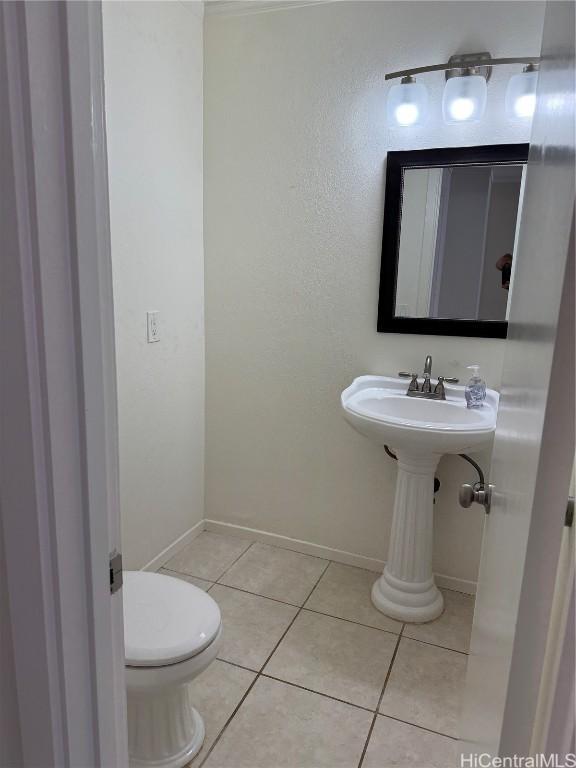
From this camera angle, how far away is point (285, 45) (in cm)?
214

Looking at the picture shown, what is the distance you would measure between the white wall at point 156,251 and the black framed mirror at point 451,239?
2.82 feet

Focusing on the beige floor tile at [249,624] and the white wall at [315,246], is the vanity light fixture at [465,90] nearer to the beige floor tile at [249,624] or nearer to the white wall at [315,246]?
the white wall at [315,246]

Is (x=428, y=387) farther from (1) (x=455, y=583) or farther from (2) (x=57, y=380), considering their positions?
(2) (x=57, y=380)

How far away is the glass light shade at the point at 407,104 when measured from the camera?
6.31ft

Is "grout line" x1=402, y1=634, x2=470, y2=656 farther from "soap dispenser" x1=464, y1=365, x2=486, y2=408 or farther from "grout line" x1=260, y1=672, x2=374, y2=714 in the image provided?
"soap dispenser" x1=464, y1=365, x2=486, y2=408

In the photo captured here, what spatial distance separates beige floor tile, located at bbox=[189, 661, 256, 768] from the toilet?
43 millimetres

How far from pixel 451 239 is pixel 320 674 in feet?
5.40

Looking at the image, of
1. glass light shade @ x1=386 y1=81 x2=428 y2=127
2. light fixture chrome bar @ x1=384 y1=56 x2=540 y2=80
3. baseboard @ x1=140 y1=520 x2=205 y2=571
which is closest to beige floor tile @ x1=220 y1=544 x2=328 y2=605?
baseboard @ x1=140 y1=520 x2=205 y2=571

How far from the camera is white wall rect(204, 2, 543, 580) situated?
200 centimetres

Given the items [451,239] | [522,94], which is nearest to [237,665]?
[451,239]

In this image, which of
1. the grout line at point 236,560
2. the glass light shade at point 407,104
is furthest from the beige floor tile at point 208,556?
the glass light shade at point 407,104

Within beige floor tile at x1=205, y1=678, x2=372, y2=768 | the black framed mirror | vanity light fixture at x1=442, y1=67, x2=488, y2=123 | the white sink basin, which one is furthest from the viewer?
the black framed mirror

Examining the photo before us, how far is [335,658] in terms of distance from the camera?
187 cm

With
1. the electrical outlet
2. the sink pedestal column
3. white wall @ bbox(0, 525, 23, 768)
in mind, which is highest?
the electrical outlet
